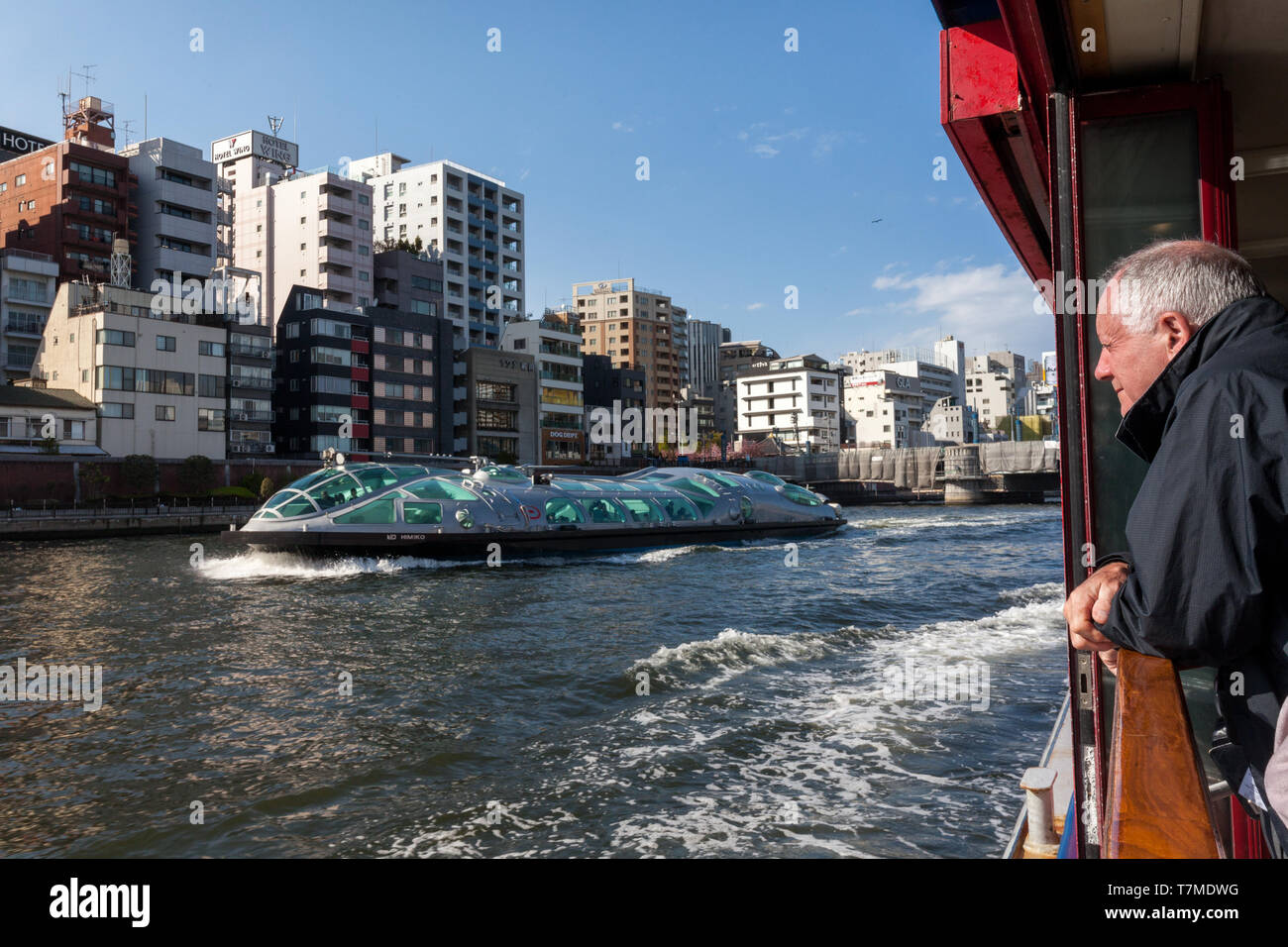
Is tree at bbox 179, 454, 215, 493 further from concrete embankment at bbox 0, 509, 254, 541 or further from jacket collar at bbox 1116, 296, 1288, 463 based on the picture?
jacket collar at bbox 1116, 296, 1288, 463

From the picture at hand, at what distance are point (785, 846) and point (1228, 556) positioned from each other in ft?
15.2

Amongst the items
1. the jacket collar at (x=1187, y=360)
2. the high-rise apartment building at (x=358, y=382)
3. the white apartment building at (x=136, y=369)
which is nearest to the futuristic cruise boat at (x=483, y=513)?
the jacket collar at (x=1187, y=360)

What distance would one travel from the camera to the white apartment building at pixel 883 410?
125 meters

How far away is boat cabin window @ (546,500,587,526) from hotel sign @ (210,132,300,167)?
246 feet

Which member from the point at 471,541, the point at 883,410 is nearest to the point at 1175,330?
the point at 471,541

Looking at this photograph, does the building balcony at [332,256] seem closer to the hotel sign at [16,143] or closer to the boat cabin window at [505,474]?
the hotel sign at [16,143]

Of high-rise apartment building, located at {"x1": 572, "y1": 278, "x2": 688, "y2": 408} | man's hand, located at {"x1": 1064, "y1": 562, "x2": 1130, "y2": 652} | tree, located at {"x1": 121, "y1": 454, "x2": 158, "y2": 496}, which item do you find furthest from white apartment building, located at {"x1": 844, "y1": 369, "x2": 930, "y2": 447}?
man's hand, located at {"x1": 1064, "y1": 562, "x2": 1130, "y2": 652}

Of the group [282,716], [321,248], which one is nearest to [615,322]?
[321,248]

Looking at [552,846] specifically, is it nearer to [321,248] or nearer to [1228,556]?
[1228,556]

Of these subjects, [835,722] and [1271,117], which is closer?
[1271,117]

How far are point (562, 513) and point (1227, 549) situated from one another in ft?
99.1

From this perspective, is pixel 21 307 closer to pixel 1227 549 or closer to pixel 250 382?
pixel 250 382

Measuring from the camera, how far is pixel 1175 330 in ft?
6.84
